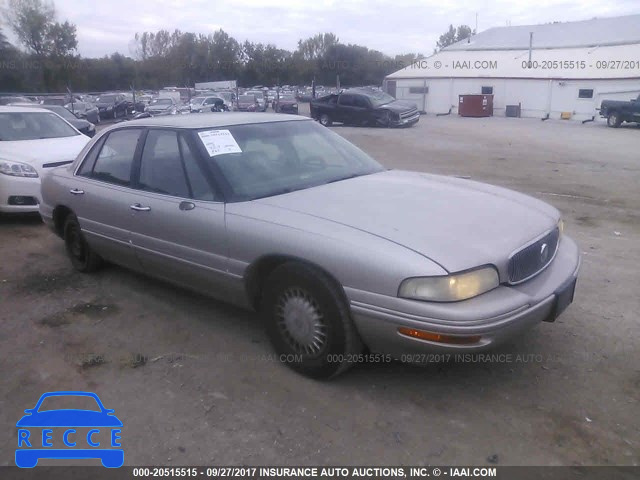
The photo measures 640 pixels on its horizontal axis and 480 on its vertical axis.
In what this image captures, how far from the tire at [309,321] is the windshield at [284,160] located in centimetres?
68

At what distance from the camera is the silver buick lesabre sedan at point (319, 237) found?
2799 millimetres

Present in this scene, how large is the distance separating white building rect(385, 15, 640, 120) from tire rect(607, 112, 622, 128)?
14.7 ft

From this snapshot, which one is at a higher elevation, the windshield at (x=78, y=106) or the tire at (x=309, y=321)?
the windshield at (x=78, y=106)

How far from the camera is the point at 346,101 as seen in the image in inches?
952

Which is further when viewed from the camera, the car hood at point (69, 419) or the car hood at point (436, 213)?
the car hood at point (69, 419)

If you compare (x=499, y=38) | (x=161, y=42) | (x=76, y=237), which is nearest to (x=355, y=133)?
(x=76, y=237)

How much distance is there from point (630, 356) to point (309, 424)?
2101 mm

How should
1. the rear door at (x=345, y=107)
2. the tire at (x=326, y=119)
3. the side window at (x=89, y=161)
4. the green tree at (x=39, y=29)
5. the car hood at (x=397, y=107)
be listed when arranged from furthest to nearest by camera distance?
the green tree at (x=39, y=29)
the tire at (x=326, y=119)
the rear door at (x=345, y=107)
the car hood at (x=397, y=107)
the side window at (x=89, y=161)

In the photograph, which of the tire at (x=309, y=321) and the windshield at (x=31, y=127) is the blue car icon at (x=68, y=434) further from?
the windshield at (x=31, y=127)

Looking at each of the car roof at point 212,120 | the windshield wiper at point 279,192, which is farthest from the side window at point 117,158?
the windshield wiper at point 279,192

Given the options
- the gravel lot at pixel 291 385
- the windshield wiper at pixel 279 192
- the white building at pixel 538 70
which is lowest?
the gravel lot at pixel 291 385

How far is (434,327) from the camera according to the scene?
2.72 metres

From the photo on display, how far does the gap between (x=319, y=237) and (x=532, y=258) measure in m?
1.22

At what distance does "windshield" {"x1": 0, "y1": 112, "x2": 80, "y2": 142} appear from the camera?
7.84m
